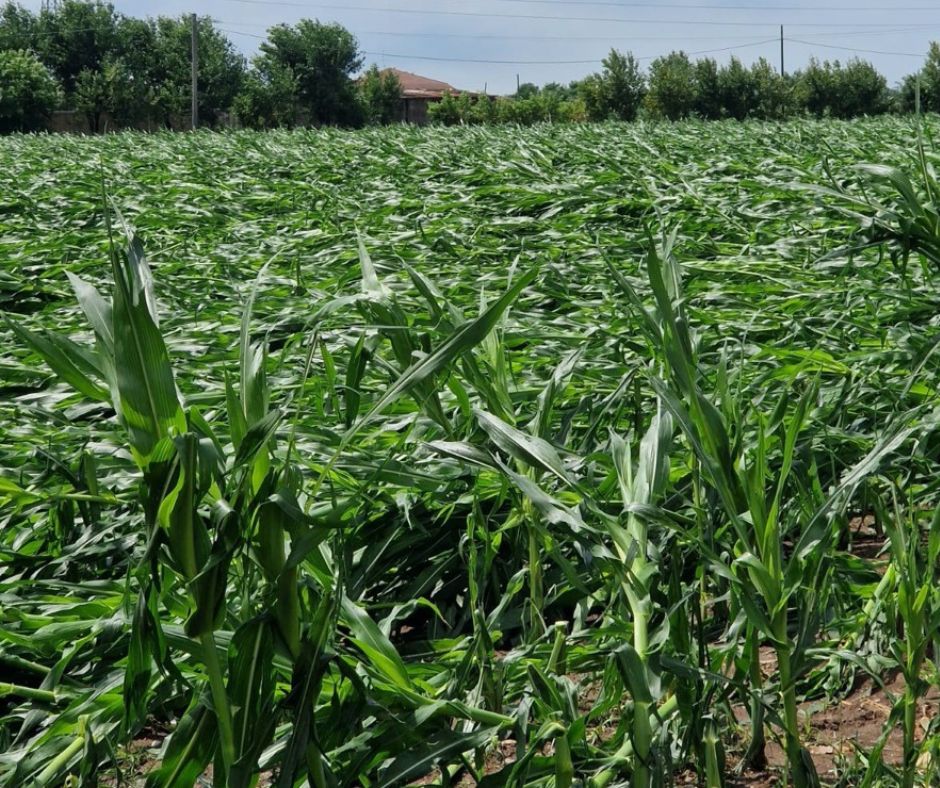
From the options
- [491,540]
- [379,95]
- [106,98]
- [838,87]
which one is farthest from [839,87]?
[491,540]

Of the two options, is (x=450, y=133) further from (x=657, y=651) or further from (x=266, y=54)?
(x=266, y=54)

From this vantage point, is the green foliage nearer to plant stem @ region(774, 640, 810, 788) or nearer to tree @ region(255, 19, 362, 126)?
tree @ region(255, 19, 362, 126)

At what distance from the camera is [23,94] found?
46938mm

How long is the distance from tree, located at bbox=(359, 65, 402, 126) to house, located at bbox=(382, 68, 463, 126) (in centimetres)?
197

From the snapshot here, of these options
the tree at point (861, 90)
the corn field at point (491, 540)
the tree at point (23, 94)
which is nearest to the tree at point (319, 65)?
the tree at point (23, 94)

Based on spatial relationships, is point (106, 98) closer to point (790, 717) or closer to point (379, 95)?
point (379, 95)

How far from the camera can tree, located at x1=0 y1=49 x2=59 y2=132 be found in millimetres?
45688

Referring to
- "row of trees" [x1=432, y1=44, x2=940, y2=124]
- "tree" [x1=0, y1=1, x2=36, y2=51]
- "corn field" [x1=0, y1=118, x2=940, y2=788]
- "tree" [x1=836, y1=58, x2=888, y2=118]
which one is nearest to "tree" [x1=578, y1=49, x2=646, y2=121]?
"row of trees" [x1=432, y1=44, x2=940, y2=124]

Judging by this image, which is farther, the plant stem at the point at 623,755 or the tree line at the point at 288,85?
the tree line at the point at 288,85

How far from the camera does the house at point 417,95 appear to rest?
7445cm

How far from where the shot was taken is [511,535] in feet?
7.25

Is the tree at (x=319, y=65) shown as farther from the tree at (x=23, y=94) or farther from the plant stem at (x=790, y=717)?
the plant stem at (x=790, y=717)

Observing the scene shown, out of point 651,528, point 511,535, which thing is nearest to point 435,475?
point 511,535

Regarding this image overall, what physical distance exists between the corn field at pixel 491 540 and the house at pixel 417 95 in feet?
227
